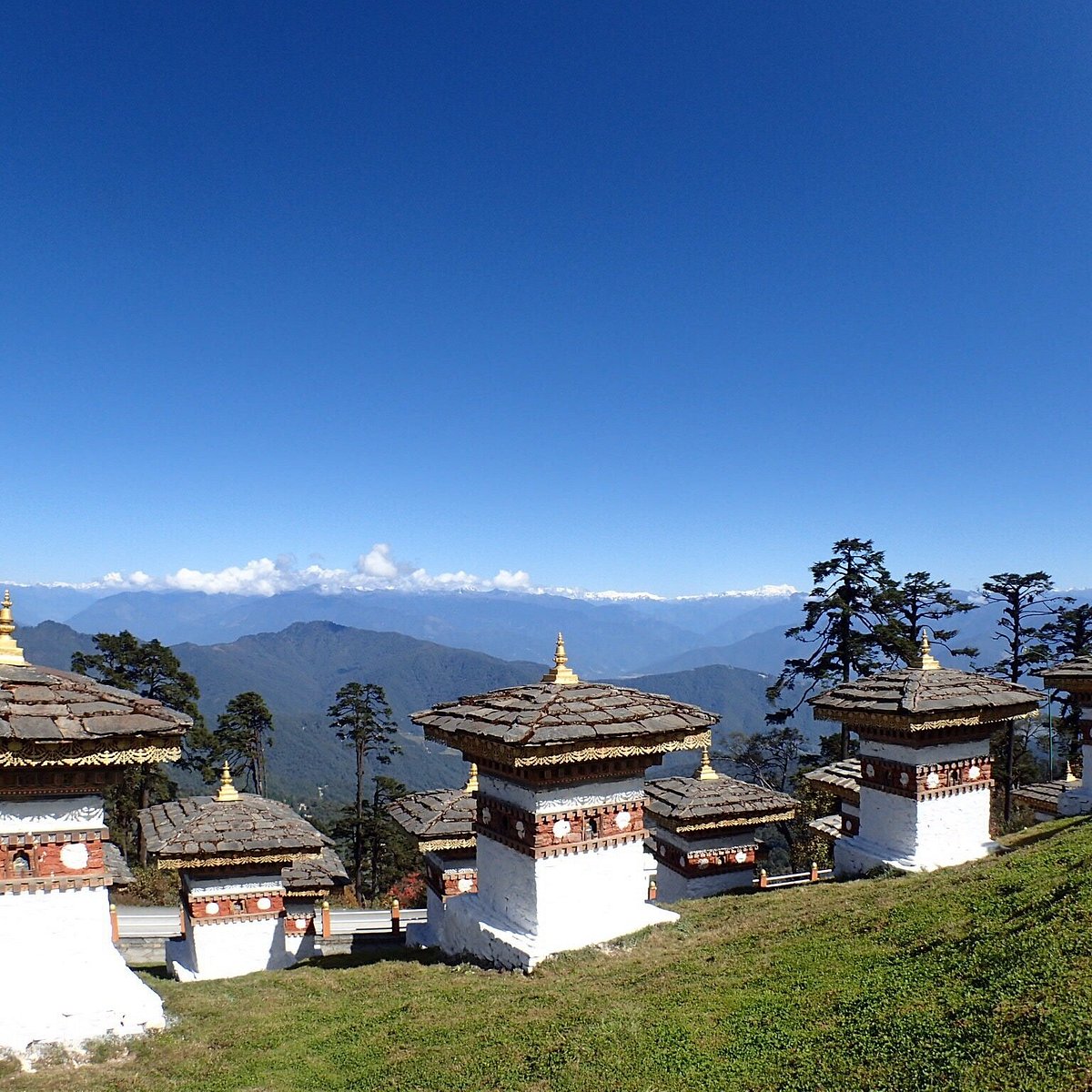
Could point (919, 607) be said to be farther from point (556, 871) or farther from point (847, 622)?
point (556, 871)

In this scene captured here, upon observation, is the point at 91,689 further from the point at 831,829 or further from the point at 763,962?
the point at 831,829

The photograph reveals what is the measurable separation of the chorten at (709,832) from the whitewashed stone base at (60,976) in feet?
28.6

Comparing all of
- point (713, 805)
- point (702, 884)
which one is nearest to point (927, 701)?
point (713, 805)

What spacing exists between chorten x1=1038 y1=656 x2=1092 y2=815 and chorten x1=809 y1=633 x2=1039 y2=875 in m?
2.44

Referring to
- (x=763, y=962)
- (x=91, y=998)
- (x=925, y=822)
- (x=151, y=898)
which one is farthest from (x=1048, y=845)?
(x=151, y=898)

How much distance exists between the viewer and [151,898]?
28359 millimetres

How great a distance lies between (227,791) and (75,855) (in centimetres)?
634

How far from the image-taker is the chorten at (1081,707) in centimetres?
1345

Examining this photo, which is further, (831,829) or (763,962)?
(831,829)

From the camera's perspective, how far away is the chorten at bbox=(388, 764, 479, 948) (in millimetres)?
13053

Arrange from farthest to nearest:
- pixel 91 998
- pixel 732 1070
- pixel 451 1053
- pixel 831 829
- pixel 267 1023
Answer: pixel 831 829 < pixel 267 1023 < pixel 91 998 < pixel 451 1053 < pixel 732 1070

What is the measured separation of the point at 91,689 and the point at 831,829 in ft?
41.5

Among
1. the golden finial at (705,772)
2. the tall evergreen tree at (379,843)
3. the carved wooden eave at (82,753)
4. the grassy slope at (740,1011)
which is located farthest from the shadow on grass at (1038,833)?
the tall evergreen tree at (379,843)

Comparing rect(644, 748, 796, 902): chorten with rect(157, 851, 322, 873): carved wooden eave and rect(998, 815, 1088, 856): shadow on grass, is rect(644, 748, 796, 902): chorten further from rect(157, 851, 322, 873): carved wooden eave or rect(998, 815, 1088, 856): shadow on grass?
rect(157, 851, 322, 873): carved wooden eave
